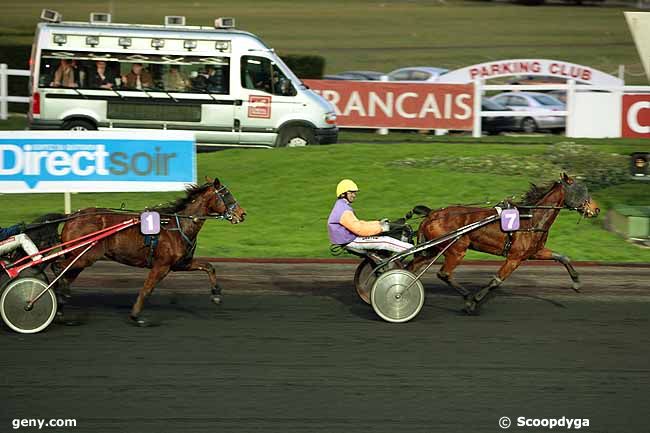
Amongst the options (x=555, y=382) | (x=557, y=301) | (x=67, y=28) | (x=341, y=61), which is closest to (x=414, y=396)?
(x=555, y=382)

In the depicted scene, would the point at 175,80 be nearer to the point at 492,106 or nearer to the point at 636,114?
the point at 492,106

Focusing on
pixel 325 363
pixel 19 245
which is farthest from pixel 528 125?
pixel 19 245

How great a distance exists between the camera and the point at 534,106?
1110 inches

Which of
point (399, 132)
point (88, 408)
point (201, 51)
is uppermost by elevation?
point (201, 51)

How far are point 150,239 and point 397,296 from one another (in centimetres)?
255

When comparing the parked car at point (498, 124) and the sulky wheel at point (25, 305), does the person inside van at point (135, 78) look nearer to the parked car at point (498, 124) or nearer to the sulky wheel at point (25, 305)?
the parked car at point (498, 124)

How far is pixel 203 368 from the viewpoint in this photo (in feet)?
28.2

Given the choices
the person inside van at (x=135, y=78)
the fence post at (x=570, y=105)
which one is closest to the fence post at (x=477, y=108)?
the fence post at (x=570, y=105)

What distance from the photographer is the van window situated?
71.3 feet

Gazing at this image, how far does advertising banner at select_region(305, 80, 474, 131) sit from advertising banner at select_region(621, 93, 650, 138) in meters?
3.87

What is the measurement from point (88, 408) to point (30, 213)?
9126mm

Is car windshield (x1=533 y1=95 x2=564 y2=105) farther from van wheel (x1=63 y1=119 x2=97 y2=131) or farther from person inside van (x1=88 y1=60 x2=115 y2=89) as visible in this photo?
van wheel (x1=63 y1=119 x2=97 y2=131)

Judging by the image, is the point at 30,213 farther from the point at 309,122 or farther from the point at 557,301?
the point at 557,301

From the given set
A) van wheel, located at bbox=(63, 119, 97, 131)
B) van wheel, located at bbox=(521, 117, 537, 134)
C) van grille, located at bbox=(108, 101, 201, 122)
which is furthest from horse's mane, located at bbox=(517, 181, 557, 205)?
van wheel, located at bbox=(521, 117, 537, 134)
